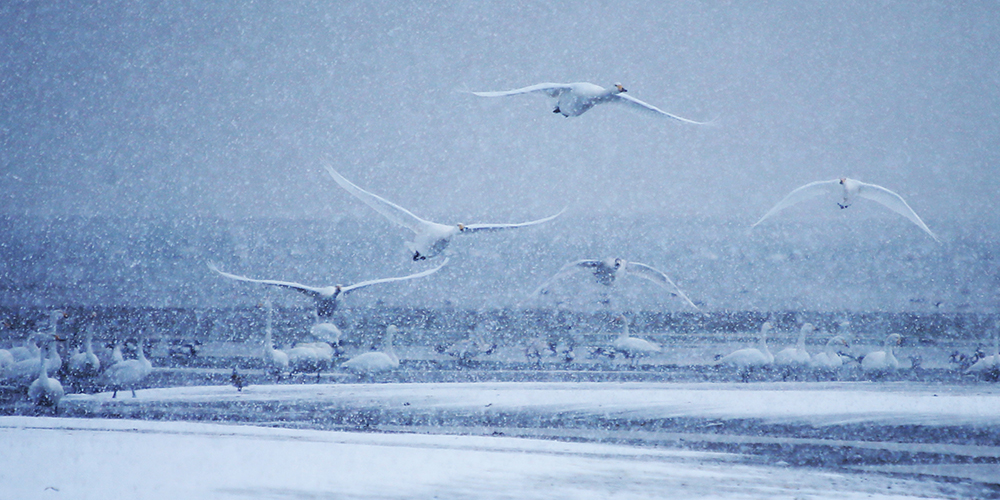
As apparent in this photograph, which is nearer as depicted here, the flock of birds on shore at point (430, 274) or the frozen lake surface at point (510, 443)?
the frozen lake surface at point (510, 443)

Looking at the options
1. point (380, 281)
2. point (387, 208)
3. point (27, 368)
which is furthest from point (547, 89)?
point (27, 368)

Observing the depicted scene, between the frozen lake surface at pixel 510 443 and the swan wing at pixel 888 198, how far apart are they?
2890 mm

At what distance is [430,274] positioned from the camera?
14539mm

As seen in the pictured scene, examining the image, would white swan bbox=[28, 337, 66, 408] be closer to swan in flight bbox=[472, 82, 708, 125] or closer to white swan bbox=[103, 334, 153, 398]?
white swan bbox=[103, 334, 153, 398]

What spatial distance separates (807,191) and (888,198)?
1344 millimetres

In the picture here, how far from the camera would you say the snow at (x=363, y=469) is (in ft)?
23.6

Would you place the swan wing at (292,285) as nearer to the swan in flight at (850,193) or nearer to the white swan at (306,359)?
the white swan at (306,359)

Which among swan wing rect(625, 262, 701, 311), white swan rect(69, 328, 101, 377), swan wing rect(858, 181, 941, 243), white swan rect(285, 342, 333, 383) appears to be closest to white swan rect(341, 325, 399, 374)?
white swan rect(285, 342, 333, 383)

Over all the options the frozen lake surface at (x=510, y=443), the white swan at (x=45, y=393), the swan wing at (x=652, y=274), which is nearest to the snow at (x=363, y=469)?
the frozen lake surface at (x=510, y=443)

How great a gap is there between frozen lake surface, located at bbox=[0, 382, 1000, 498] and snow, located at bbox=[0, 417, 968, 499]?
3 cm

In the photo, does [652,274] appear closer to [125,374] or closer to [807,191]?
[807,191]

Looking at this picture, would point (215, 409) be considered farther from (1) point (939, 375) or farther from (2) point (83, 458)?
(1) point (939, 375)

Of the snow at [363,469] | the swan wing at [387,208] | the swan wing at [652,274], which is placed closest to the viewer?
the snow at [363,469]

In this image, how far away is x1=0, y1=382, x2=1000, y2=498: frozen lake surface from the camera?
741 centimetres
